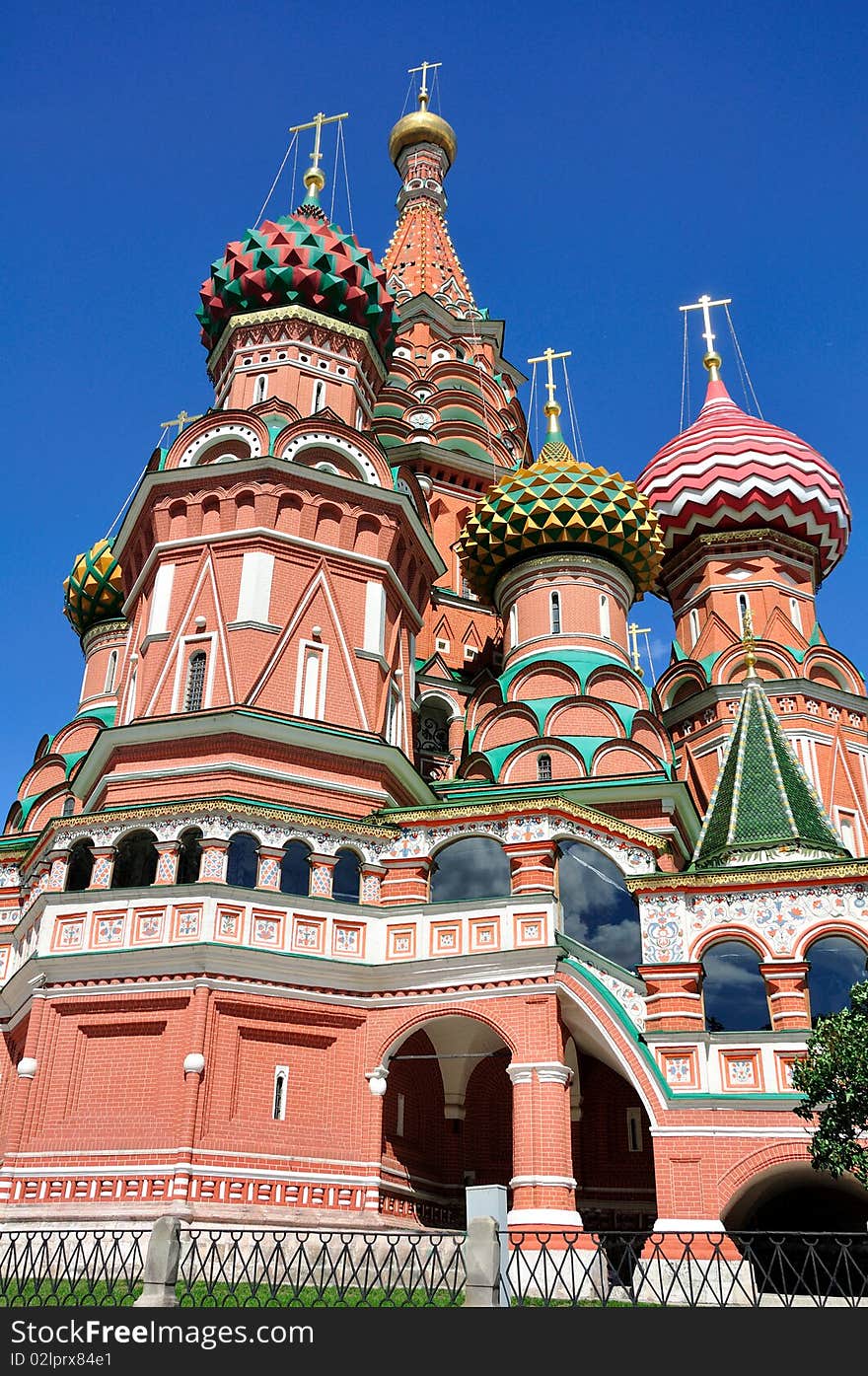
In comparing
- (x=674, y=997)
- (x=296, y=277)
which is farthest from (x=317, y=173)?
(x=674, y=997)

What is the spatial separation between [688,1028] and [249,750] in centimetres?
582

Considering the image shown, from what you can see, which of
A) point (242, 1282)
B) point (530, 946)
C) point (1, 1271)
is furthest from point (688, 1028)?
point (1, 1271)

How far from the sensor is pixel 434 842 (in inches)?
→ 538

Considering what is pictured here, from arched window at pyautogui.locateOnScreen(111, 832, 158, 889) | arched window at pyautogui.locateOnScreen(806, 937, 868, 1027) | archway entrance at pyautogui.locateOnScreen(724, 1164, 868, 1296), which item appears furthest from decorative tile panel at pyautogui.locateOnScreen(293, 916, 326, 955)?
arched window at pyautogui.locateOnScreen(806, 937, 868, 1027)

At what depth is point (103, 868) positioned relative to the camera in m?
13.3

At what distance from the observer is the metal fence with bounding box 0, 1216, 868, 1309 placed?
7422 millimetres

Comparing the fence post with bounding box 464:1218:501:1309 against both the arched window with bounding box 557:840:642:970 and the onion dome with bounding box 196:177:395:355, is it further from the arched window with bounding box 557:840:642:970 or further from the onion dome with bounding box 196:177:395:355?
the onion dome with bounding box 196:177:395:355

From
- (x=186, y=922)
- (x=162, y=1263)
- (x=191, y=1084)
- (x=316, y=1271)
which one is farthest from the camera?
(x=186, y=922)

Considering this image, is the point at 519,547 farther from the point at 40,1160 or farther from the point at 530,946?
the point at 40,1160

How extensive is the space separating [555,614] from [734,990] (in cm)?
777

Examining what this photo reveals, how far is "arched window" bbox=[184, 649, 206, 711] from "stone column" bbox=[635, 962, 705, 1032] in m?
6.29

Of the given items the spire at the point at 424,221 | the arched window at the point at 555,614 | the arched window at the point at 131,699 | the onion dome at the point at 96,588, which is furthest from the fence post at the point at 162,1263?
the spire at the point at 424,221

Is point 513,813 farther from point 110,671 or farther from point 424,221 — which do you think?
point 424,221

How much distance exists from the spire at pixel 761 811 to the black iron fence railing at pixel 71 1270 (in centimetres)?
699
